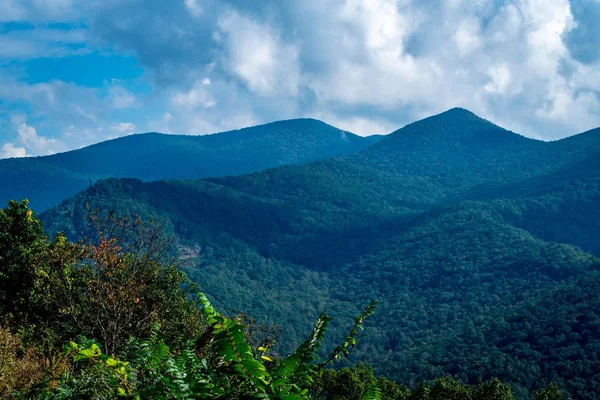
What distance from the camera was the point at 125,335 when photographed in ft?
64.6

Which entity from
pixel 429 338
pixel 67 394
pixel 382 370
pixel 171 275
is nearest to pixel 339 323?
pixel 429 338

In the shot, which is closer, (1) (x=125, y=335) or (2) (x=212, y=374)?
(2) (x=212, y=374)

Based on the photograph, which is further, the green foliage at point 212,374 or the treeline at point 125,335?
the treeline at point 125,335

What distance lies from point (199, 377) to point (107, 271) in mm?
16268

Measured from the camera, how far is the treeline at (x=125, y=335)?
3662 millimetres

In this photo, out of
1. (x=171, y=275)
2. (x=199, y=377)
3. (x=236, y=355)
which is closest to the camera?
(x=236, y=355)

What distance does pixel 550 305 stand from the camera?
108 m

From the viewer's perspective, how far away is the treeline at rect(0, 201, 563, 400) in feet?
12.0

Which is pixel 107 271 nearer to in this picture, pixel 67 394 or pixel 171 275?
pixel 171 275

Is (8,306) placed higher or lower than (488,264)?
higher

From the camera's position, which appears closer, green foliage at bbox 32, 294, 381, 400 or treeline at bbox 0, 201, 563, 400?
green foliage at bbox 32, 294, 381, 400

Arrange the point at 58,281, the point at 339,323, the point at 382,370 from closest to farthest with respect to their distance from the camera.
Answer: the point at 58,281, the point at 382,370, the point at 339,323

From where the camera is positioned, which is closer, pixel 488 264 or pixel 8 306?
pixel 8 306

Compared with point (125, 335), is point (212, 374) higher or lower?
higher
